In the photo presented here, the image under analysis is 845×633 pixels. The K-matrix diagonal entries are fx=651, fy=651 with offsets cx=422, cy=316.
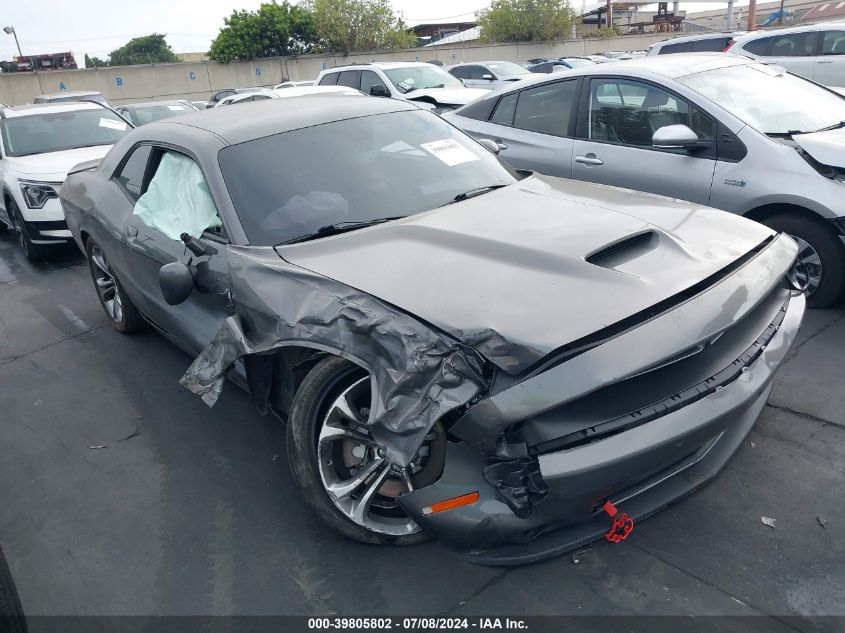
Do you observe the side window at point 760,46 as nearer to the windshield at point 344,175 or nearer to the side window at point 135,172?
the windshield at point 344,175

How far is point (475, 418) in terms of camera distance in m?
2.05

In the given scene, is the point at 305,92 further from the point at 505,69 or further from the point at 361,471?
the point at 361,471

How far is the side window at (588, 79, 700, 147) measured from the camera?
4.64m

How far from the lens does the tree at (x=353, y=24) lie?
35.4m

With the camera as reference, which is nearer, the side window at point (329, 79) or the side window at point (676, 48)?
the side window at point (676, 48)

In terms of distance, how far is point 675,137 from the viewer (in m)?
4.37

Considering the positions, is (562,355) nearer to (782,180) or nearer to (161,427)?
(161,427)

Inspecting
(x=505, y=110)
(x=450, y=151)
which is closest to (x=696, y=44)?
(x=505, y=110)

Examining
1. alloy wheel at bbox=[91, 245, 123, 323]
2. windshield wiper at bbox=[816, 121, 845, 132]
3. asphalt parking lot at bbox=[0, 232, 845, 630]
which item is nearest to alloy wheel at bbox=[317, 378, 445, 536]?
A: asphalt parking lot at bbox=[0, 232, 845, 630]

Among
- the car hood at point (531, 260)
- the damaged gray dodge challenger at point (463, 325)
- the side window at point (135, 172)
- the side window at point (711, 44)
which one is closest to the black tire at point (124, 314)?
the side window at point (135, 172)

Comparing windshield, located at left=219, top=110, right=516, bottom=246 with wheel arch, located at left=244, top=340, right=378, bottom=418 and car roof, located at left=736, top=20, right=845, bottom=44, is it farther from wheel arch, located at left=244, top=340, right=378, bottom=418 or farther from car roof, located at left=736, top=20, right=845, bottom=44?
car roof, located at left=736, top=20, right=845, bottom=44

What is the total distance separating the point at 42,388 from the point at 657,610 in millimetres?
3923

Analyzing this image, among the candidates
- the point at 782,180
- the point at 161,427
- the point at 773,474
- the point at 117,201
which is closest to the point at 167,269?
the point at 161,427

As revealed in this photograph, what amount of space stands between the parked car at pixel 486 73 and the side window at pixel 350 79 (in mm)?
3775
